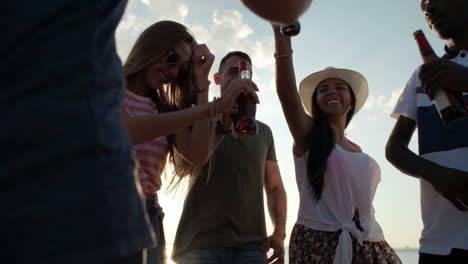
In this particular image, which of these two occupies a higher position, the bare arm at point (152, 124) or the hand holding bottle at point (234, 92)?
the hand holding bottle at point (234, 92)

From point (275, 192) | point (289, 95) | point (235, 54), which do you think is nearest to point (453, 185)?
point (289, 95)

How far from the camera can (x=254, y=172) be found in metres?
3.11

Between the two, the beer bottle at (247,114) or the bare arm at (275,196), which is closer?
the beer bottle at (247,114)

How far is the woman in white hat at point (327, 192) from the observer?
2369 mm

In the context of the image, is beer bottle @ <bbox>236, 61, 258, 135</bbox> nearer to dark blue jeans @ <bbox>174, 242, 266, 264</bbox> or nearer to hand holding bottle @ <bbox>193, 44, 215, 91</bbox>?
hand holding bottle @ <bbox>193, 44, 215, 91</bbox>

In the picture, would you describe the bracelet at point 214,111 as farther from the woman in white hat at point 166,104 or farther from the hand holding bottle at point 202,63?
the hand holding bottle at point 202,63

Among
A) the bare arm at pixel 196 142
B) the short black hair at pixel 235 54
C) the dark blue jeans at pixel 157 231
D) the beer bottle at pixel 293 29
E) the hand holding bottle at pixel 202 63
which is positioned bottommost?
the dark blue jeans at pixel 157 231

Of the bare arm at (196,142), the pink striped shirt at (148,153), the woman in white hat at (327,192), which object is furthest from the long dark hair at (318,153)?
the pink striped shirt at (148,153)

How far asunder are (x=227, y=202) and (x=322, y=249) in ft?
2.54

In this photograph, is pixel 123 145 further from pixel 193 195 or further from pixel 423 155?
pixel 193 195

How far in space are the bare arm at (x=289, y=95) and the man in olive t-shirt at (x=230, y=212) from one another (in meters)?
0.26

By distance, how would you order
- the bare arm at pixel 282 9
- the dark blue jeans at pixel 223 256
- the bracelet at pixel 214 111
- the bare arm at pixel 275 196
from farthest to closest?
the bare arm at pixel 275 196 → the dark blue jeans at pixel 223 256 → the bracelet at pixel 214 111 → the bare arm at pixel 282 9

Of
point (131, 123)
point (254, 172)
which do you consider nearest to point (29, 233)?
point (131, 123)

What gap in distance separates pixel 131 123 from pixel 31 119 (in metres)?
1.28
